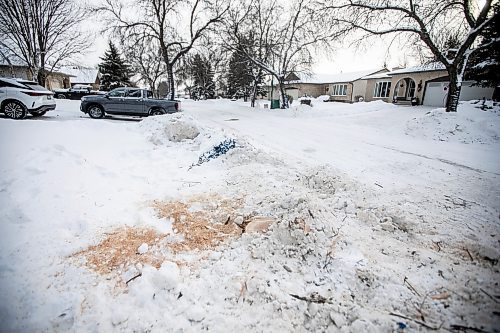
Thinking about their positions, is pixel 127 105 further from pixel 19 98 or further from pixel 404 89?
pixel 404 89

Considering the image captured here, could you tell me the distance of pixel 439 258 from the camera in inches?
98.3

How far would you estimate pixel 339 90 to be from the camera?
40.1m

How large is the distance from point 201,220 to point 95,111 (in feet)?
40.7

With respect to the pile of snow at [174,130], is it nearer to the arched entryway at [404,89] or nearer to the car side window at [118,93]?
the car side window at [118,93]

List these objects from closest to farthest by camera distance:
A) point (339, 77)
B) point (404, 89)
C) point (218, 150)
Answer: point (218, 150) → point (404, 89) → point (339, 77)

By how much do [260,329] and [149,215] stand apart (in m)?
2.25

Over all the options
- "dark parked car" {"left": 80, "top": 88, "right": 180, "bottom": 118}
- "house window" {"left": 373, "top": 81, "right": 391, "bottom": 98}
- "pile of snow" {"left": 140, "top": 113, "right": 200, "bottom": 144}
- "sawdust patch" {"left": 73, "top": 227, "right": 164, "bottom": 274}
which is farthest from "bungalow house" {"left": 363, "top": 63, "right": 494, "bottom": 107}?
"sawdust patch" {"left": 73, "top": 227, "right": 164, "bottom": 274}

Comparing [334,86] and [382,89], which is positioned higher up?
[334,86]

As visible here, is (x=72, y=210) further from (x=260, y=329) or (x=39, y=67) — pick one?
(x=39, y=67)

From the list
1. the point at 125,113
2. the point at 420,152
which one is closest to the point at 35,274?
the point at 420,152

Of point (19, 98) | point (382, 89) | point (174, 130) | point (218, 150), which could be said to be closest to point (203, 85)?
point (382, 89)

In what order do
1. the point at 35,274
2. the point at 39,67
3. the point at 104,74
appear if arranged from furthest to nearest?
1. the point at 104,74
2. the point at 39,67
3. the point at 35,274

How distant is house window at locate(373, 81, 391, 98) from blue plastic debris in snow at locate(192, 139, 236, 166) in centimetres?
3074

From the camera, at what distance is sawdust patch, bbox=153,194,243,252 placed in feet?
9.71
